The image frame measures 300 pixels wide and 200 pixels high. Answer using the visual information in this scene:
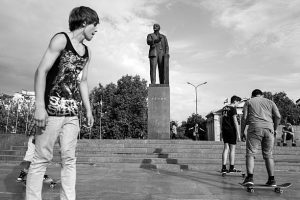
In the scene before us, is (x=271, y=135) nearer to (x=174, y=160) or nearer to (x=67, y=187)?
(x=67, y=187)

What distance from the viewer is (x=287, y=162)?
9.67 m

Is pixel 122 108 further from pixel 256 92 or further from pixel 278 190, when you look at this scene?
pixel 278 190

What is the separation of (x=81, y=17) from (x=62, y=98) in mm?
776

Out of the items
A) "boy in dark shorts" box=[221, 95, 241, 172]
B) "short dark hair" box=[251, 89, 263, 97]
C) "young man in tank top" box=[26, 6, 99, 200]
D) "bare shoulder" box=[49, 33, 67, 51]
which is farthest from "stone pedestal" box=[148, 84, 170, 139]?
"bare shoulder" box=[49, 33, 67, 51]

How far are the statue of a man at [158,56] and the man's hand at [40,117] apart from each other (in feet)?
42.7

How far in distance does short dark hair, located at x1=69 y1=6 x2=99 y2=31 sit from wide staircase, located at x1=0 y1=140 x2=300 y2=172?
6.20 meters

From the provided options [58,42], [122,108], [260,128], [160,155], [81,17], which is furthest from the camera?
[122,108]

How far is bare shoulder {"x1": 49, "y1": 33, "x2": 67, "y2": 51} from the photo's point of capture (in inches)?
97.3

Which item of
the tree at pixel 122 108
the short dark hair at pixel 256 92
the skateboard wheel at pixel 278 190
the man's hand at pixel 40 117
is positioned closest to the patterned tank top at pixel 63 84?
the man's hand at pixel 40 117

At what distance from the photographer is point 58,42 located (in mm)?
2494

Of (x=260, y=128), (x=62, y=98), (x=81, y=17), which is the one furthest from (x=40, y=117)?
(x=260, y=128)

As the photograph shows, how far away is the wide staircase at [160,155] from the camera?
29.3ft

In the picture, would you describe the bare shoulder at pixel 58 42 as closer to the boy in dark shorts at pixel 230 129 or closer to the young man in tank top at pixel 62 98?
the young man in tank top at pixel 62 98

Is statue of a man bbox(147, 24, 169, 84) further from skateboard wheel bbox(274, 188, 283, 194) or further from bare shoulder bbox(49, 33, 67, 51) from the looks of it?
bare shoulder bbox(49, 33, 67, 51)
